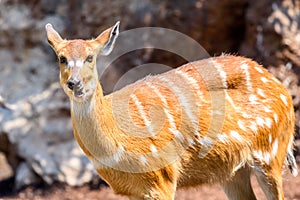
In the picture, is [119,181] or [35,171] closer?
[119,181]

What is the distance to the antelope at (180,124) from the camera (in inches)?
171

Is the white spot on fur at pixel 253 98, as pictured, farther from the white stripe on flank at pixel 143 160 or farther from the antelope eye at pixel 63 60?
the antelope eye at pixel 63 60

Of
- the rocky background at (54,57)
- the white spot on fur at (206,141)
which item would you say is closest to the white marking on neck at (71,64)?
the white spot on fur at (206,141)

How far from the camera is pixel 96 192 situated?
6.93 meters

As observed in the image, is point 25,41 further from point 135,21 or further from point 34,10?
point 135,21

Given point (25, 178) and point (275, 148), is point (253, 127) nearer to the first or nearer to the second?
point (275, 148)

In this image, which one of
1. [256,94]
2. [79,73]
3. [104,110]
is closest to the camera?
[79,73]

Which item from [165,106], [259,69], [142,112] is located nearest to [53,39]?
[142,112]

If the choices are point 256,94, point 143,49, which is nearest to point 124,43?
point 143,49

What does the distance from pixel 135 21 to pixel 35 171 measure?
5.98ft

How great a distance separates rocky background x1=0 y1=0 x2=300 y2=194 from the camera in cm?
708

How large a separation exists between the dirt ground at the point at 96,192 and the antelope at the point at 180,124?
4.12ft

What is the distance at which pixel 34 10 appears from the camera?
24.0 feet

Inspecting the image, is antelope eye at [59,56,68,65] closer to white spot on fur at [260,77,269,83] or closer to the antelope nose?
the antelope nose
